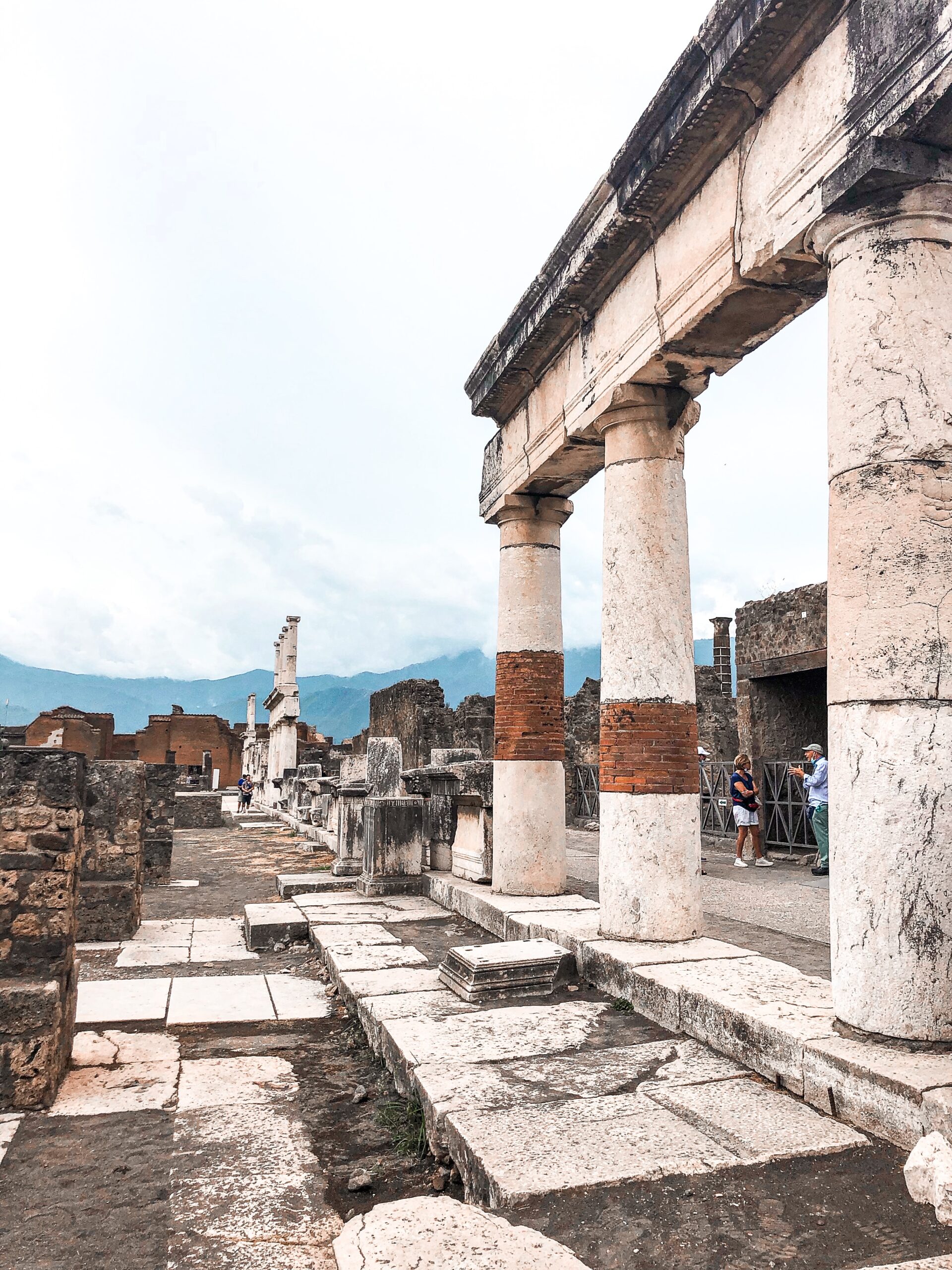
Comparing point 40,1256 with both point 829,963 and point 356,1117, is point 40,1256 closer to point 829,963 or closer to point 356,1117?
point 356,1117

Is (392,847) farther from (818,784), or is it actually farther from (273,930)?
(818,784)

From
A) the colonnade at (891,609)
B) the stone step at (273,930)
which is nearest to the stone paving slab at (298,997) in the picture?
the stone step at (273,930)

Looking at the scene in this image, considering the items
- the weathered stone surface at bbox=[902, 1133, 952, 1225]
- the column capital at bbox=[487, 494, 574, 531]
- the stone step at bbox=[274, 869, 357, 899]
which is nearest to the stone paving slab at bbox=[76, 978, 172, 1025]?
the stone step at bbox=[274, 869, 357, 899]

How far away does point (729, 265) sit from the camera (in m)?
4.70

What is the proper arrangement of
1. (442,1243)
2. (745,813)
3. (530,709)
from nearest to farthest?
(442,1243), (530,709), (745,813)

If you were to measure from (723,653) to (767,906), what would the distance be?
740 inches

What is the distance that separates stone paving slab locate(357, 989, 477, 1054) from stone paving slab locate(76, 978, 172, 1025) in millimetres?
1244

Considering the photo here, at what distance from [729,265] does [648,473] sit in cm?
142

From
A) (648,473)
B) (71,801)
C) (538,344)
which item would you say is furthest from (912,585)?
(538,344)

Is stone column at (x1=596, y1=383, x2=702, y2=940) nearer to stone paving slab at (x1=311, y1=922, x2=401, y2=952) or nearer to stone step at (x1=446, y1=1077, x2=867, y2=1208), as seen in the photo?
stone step at (x1=446, y1=1077, x2=867, y2=1208)

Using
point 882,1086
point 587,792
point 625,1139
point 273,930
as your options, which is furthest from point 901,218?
point 587,792

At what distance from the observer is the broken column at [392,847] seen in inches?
363

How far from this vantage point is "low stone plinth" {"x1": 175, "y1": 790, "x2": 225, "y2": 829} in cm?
2106

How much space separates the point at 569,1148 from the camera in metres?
3.03
